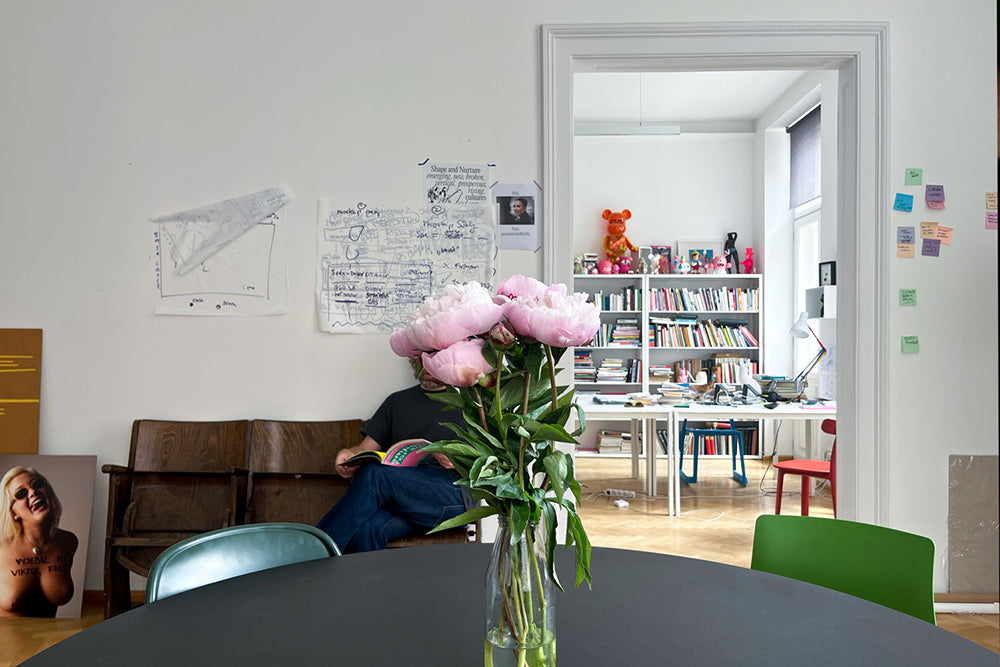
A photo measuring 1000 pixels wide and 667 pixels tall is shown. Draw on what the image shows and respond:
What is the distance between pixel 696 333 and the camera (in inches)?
285

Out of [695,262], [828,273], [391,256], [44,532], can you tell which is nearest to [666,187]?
[695,262]

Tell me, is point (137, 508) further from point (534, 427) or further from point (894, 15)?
point (894, 15)

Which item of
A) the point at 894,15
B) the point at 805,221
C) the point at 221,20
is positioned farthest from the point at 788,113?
the point at 221,20

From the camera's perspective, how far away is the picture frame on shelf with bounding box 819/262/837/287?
5512 millimetres

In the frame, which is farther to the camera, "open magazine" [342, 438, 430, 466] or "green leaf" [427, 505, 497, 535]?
"open magazine" [342, 438, 430, 466]

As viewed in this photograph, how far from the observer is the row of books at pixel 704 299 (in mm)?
7121

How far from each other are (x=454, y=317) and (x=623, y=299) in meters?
6.59

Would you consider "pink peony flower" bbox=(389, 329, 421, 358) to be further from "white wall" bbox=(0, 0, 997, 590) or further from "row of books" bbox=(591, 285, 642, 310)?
"row of books" bbox=(591, 285, 642, 310)

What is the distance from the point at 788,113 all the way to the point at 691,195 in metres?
1.24

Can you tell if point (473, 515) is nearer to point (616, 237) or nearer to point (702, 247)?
point (616, 237)

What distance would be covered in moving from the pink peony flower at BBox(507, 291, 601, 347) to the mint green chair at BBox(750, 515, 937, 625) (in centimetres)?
94

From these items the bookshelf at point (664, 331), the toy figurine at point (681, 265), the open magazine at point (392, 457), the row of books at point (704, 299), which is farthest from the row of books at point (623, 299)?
the open magazine at point (392, 457)

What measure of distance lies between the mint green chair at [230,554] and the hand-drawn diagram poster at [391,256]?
179 cm

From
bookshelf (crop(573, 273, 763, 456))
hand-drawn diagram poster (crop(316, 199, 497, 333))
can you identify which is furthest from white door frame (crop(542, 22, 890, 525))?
bookshelf (crop(573, 273, 763, 456))
